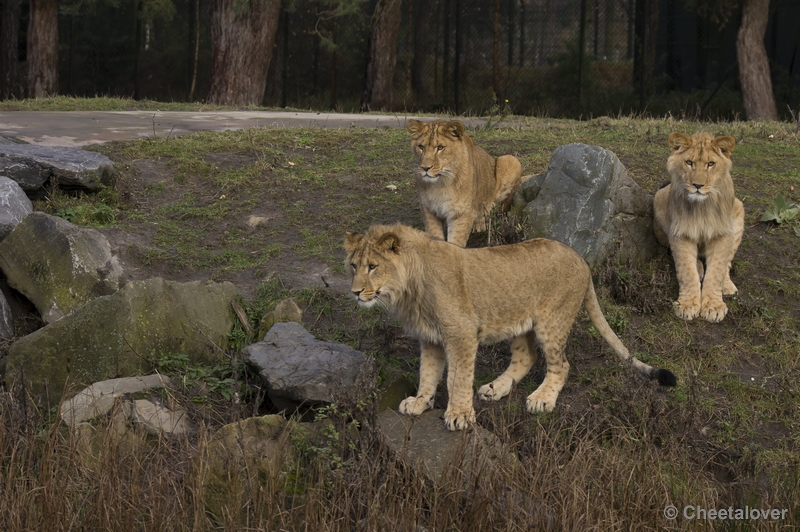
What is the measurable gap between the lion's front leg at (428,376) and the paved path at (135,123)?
216 inches

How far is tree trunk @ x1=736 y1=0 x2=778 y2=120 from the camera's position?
49.6ft

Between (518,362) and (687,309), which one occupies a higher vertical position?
(687,309)

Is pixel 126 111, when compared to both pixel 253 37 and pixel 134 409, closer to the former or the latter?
pixel 253 37

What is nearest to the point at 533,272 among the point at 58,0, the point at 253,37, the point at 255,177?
the point at 255,177

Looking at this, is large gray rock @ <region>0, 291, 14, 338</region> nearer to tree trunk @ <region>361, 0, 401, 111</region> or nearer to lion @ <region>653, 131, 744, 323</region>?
lion @ <region>653, 131, 744, 323</region>

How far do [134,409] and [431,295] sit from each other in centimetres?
171

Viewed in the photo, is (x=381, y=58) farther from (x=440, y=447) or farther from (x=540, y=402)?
(x=440, y=447)

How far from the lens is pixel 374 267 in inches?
190

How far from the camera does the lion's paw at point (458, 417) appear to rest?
4.88 meters

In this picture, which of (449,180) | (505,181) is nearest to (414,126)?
(449,180)

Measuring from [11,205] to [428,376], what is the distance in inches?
154

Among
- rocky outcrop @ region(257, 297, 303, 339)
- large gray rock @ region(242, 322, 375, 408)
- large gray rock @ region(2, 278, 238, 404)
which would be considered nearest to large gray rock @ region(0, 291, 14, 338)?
large gray rock @ region(2, 278, 238, 404)

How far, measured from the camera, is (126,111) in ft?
41.7

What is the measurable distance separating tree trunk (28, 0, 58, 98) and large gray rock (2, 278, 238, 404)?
12.8 m
